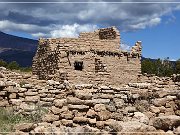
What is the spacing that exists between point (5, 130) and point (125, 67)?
46.3ft

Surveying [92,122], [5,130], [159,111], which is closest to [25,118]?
[5,130]

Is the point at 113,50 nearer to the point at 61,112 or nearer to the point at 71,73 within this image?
the point at 71,73

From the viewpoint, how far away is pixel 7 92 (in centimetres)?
1234

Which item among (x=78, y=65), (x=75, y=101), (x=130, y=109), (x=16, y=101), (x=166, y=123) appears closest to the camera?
(x=166, y=123)

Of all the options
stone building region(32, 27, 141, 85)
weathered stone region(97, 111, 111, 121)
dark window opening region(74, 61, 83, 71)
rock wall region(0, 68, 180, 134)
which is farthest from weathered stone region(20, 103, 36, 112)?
dark window opening region(74, 61, 83, 71)

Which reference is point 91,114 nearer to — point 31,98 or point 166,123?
point 166,123

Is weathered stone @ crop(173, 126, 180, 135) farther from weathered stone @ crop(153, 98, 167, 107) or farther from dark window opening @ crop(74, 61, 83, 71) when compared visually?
dark window opening @ crop(74, 61, 83, 71)

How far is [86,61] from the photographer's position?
68.7 feet

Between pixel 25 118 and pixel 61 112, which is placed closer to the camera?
pixel 61 112

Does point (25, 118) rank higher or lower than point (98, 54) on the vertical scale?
lower

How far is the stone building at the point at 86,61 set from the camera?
66.4 feet

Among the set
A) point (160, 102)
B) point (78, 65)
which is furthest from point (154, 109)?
point (78, 65)

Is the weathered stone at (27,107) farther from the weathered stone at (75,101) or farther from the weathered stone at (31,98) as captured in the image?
the weathered stone at (75,101)

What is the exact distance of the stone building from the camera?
66.4 feet
